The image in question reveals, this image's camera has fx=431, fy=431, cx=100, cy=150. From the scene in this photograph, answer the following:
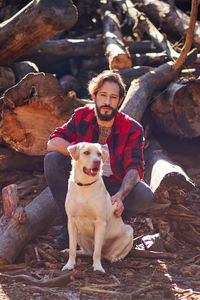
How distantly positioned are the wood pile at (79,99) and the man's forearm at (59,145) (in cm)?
64

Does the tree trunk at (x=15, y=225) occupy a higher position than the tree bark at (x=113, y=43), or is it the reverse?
the tree bark at (x=113, y=43)

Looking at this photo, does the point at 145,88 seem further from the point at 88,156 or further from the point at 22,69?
the point at 88,156

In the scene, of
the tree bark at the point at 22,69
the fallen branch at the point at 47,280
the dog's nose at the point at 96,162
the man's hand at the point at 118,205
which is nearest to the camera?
the fallen branch at the point at 47,280

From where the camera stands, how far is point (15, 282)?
3.70 meters

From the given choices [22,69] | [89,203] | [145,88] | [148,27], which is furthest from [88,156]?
[148,27]

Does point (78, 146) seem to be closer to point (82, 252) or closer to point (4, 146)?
point (82, 252)

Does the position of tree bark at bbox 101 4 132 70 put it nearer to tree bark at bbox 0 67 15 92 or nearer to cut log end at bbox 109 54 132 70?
cut log end at bbox 109 54 132 70

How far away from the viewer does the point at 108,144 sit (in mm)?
4703

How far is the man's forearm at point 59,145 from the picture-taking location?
4658mm

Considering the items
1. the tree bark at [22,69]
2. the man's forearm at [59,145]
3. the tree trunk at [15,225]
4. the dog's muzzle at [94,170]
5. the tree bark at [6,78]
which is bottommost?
the tree trunk at [15,225]

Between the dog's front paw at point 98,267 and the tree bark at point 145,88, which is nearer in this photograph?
the dog's front paw at point 98,267

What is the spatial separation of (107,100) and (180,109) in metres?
2.19

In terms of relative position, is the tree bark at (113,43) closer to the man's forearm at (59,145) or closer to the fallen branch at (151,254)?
the man's forearm at (59,145)

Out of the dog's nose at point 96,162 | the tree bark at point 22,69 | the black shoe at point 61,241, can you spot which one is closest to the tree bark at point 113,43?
the tree bark at point 22,69
